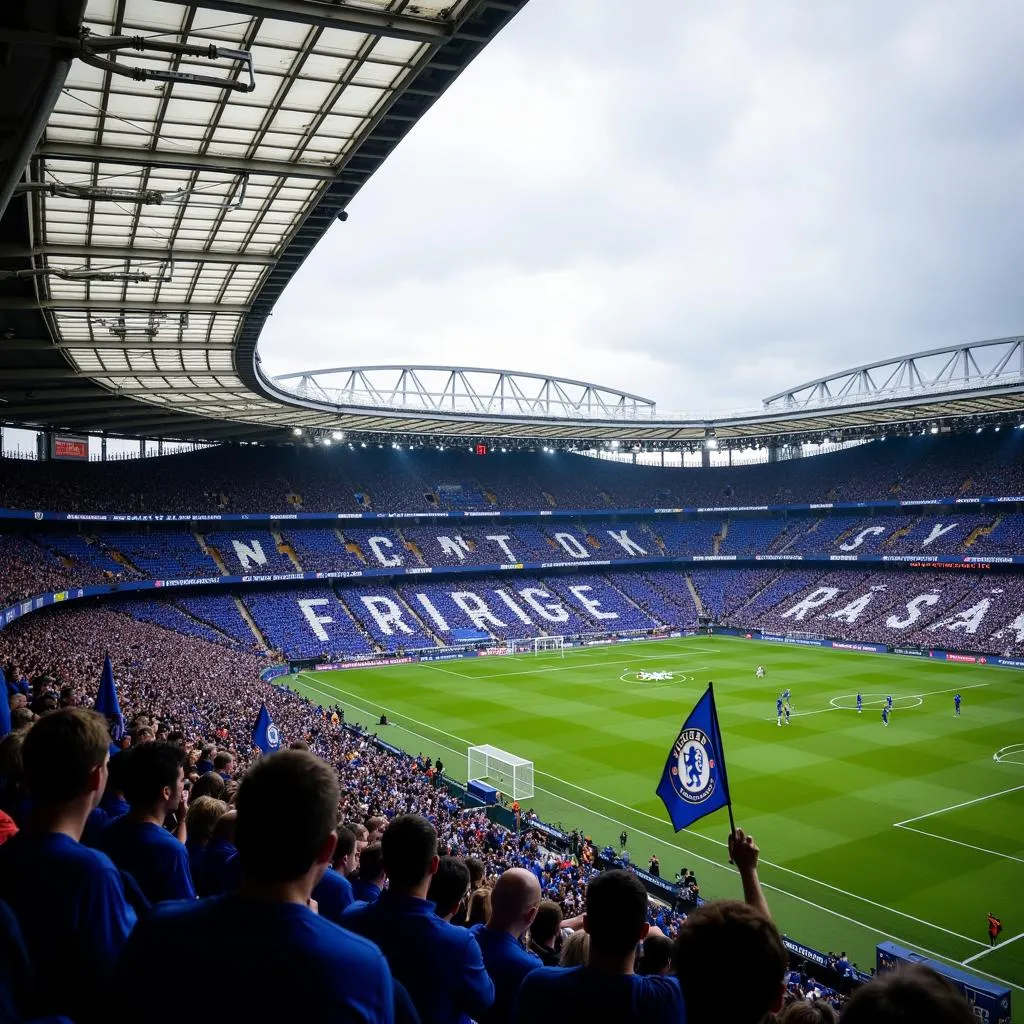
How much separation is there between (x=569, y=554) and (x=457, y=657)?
18952 millimetres

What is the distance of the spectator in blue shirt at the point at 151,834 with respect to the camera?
4215 millimetres

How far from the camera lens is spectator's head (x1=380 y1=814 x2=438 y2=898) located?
3988 millimetres

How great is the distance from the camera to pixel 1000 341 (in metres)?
62.8

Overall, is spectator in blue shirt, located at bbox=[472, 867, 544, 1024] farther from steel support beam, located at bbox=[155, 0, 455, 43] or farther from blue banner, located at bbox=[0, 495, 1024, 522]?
blue banner, located at bbox=[0, 495, 1024, 522]

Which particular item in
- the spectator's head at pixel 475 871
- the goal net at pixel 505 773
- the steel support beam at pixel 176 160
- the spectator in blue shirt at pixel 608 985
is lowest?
the goal net at pixel 505 773

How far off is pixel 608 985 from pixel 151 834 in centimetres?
240

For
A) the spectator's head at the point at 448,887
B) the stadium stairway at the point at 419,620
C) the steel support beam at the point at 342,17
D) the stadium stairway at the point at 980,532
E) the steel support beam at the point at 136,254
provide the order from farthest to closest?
1. the stadium stairway at the point at 980,532
2. the stadium stairway at the point at 419,620
3. the steel support beam at the point at 136,254
4. the steel support beam at the point at 342,17
5. the spectator's head at the point at 448,887

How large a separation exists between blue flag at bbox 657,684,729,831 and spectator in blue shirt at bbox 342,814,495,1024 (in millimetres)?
4684

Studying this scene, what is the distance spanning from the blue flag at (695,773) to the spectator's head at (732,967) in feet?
17.8

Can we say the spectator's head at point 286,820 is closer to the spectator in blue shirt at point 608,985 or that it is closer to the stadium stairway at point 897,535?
the spectator in blue shirt at point 608,985

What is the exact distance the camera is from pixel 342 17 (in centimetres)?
1292

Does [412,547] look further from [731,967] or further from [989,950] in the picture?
[731,967]

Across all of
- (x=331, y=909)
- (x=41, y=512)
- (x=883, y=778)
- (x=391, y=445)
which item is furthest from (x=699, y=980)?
(x=391, y=445)

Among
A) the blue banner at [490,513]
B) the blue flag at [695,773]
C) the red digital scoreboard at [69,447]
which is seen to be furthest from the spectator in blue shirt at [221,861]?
the red digital scoreboard at [69,447]
